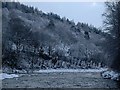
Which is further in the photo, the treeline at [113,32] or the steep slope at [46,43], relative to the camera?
the steep slope at [46,43]

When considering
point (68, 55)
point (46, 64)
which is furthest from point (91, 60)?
point (46, 64)

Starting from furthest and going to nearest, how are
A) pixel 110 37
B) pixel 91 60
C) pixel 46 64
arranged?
pixel 91 60 → pixel 46 64 → pixel 110 37

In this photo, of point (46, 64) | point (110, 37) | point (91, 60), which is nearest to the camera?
point (110, 37)

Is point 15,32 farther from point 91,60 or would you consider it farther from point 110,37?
point 110,37

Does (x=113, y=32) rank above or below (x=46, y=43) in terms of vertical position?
below

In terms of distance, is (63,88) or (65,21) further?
(65,21)

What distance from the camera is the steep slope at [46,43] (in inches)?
2771

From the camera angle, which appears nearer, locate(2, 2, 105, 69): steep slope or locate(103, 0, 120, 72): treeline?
locate(103, 0, 120, 72): treeline

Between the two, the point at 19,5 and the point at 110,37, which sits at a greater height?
the point at 19,5

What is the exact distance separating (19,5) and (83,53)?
45.9 m

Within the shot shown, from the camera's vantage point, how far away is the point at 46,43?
301 ft

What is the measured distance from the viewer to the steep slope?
70394mm

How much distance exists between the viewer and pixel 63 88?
2755cm

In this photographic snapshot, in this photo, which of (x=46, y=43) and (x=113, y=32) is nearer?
(x=113, y=32)
